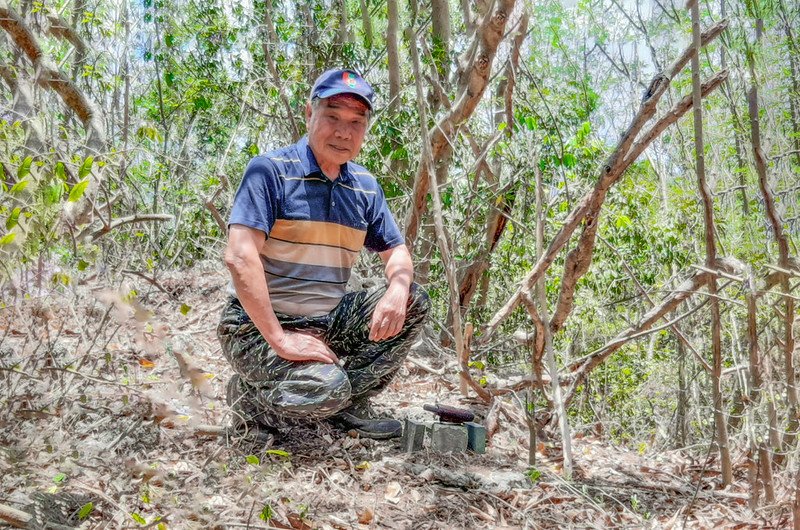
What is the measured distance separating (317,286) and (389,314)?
386 mm

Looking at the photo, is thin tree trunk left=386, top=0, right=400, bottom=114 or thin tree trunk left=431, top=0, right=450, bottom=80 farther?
thin tree trunk left=431, top=0, right=450, bottom=80

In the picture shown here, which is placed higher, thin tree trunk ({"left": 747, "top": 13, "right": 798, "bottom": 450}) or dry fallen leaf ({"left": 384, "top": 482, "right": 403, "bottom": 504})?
thin tree trunk ({"left": 747, "top": 13, "right": 798, "bottom": 450})

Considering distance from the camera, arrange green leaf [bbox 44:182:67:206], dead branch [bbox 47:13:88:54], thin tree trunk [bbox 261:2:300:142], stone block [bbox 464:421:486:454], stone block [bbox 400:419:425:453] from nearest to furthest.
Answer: green leaf [bbox 44:182:67:206]
stone block [bbox 400:419:425:453]
stone block [bbox 464:421:486:454]
thin tree trunk [bbox 261:2:300:142]
dead branch [bbox 47:13:88:54]

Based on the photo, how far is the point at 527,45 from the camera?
291 inches

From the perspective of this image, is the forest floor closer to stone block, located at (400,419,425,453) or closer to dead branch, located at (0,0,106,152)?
stone block, located at (400,419,425,453)

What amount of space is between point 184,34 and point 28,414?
6.22m

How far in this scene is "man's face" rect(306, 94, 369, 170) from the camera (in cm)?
313

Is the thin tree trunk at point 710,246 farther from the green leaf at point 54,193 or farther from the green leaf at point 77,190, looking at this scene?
the green leaf at point 54,193

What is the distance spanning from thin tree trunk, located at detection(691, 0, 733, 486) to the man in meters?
1.29

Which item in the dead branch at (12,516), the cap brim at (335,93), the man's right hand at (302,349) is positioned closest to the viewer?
the dead branch at (12,516)

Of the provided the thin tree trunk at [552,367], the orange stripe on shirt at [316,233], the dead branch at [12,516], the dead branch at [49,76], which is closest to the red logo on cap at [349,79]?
the orange stripe on shirt at [316,233]

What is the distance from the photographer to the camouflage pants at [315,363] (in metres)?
2.98

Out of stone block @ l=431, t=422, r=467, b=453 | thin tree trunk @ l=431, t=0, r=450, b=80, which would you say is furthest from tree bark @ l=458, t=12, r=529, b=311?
stone block @ l=431, t=422, r=467, b=453

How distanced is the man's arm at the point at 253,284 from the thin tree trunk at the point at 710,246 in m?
1.68
